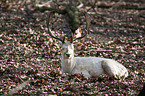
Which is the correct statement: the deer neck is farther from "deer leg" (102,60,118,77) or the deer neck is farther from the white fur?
"deer leg" (102,60,118,77)

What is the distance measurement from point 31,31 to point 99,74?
5702mm

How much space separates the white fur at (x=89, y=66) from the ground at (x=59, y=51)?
0.94 ft

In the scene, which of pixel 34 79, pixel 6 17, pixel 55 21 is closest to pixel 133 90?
pixel 34 79

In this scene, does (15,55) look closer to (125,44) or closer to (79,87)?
(79,87)

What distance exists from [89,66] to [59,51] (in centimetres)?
293

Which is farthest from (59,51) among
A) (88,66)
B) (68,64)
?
(68,64)

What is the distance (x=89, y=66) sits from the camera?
8.37m

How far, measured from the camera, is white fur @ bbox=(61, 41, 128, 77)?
8.00 m

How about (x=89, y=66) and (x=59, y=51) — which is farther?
(x=59, y=51)

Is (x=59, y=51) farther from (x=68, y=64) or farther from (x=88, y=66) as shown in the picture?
(x=68, y=64)

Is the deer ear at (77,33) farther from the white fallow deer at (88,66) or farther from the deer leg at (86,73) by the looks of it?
the deer leg at (86,73)

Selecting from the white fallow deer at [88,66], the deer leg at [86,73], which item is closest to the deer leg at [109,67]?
the white fallow deer at [88,66]

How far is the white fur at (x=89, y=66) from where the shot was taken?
26.2 feet

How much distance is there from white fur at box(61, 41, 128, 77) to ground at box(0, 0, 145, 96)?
285 millimetres
